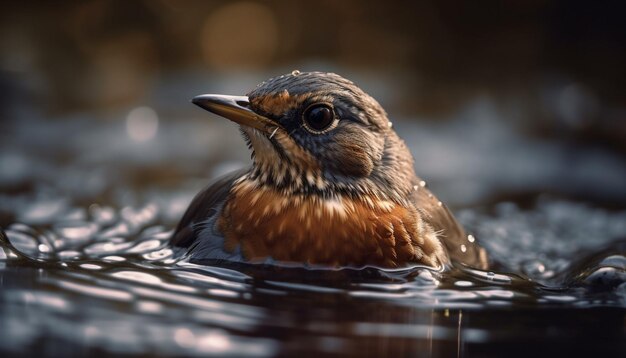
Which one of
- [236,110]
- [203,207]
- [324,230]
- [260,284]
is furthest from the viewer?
[203,207]

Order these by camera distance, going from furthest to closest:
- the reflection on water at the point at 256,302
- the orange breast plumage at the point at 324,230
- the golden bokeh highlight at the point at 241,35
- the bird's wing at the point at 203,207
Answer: the golden bokeh highlight at the point at 241,35 < the bird's wing at the point at 203,207 < the orange breast plumage at the point at 324,230 < the reflection on water at the point at 256,302

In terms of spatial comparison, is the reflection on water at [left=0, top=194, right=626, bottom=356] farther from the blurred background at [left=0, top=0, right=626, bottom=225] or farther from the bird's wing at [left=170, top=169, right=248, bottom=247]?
the blurred background at [left=0, top=0, right=626, bottom=225]

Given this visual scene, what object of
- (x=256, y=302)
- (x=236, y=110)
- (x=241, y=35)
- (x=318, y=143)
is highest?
(x=241, y=35)

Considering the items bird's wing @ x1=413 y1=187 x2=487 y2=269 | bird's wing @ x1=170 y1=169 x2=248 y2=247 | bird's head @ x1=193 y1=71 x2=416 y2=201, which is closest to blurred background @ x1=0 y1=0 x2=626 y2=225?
bird's wing @ x1=413 y1=187 x2=487 y2=269

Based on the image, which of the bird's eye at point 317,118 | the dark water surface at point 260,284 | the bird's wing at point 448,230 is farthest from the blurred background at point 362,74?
the bird's eye at point 317,118

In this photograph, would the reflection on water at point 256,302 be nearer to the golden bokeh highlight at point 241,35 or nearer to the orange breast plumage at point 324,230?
the orange breast plumage at point 324,230

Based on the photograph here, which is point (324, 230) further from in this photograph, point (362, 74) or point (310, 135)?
point (362, 74)

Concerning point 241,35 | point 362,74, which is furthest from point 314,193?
point 241,35
